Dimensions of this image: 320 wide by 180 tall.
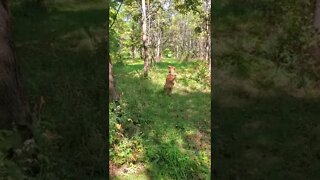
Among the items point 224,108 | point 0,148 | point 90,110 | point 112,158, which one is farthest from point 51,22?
point 112,158

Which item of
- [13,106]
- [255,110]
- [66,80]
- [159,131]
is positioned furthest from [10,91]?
[159,131]

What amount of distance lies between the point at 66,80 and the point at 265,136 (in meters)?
2.35

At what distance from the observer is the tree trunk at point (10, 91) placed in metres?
3.68

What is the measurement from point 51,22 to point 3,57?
72cm

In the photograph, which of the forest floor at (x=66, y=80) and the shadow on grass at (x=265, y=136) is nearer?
the forest floor at (x=66, y=80)

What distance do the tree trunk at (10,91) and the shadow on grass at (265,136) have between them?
2.12m

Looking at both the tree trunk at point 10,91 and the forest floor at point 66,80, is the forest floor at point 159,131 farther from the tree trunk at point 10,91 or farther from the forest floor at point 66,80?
the tree trunk at point 10,91

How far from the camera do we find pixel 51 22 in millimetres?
4270

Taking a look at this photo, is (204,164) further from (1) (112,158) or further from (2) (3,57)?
(2) (3,57)

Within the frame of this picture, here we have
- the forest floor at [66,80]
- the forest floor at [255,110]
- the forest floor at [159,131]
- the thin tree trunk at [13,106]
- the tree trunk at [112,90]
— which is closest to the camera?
the thin tree trunk at [13,106]

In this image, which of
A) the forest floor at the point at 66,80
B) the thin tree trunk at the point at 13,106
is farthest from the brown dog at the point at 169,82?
the thin tree trunk at the point at 13,106

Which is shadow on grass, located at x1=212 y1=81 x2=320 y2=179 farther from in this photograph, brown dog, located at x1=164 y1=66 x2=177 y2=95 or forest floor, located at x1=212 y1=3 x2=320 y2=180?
brown dog, located at x1=164 y1=66 x2=177 y2=95

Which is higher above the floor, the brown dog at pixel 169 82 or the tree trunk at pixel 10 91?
the tree trunk at pixel 10 91

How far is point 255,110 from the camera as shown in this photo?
4738 millimetres
